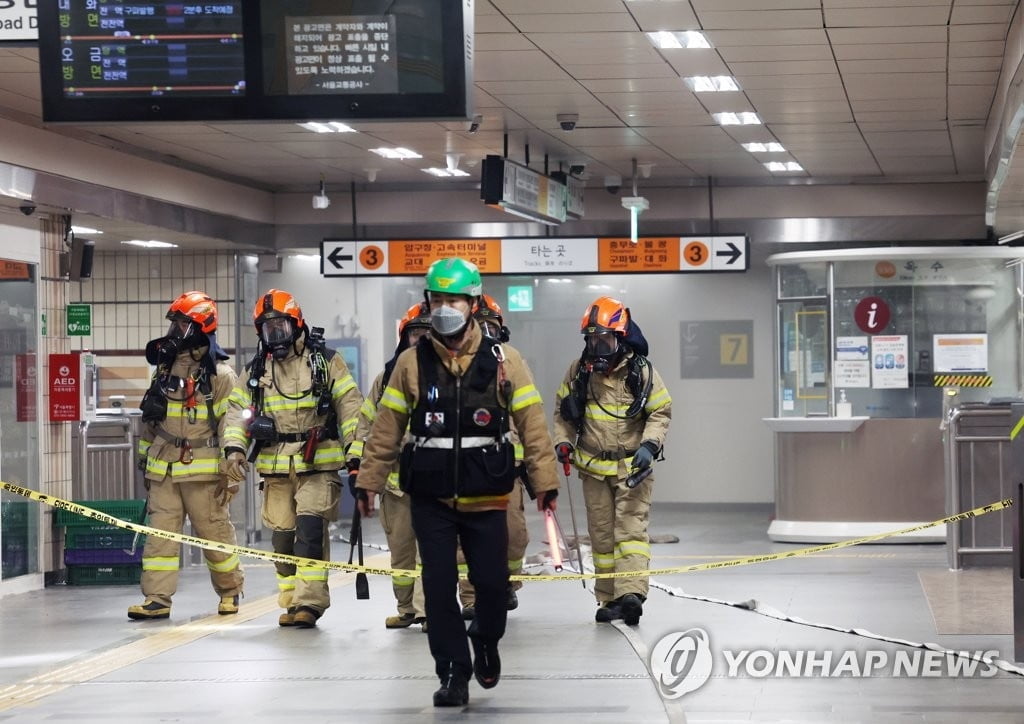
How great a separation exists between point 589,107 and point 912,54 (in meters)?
2.71

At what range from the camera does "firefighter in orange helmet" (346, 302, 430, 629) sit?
30.5 ft

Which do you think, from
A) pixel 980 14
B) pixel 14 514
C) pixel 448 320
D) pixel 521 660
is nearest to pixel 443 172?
pixel 14 514

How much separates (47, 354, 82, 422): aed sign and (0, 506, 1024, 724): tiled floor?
138 cm

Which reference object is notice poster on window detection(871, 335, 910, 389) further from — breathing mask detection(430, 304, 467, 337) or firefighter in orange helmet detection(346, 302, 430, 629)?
breathing mask detection(430, 304, 467, 337)

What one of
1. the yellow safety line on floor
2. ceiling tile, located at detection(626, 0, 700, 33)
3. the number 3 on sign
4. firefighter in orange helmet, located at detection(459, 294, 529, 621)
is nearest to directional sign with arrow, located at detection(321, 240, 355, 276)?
the number 3 on sign

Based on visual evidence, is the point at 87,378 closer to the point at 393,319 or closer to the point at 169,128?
the point at 169,128

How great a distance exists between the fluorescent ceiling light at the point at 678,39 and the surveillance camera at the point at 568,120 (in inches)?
94.8

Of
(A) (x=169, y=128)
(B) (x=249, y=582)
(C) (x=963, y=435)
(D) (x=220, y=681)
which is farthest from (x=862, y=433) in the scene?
(D) (x=220, y=681)

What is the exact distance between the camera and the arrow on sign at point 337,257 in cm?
1515

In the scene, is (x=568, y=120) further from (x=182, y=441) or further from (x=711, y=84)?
(x=182, y=441)

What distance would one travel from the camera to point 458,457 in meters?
6.87

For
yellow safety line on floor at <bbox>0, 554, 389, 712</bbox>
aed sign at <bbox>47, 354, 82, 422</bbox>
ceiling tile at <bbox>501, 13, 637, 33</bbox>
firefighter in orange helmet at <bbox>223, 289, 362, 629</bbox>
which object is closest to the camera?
yellow safety line on floor at <bbox>0, 554, 389, 712</bbox>

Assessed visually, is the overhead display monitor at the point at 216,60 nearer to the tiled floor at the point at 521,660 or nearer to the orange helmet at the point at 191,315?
the tiled floor at the point at 521,660

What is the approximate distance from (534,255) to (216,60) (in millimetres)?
8298
